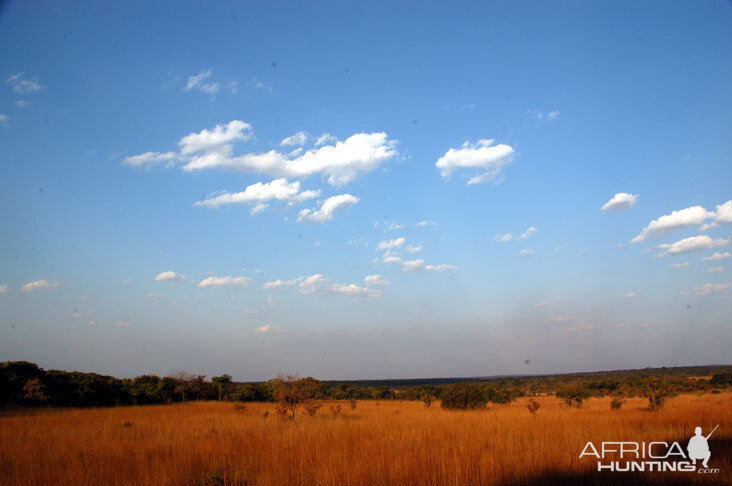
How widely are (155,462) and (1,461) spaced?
10.7 feet

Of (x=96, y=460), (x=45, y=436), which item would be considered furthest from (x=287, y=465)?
(x=45, y=436)

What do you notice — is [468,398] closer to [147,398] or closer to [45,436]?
[45,436]

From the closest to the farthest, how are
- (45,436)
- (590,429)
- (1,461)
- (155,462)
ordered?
1. (155,462)
2. (1,461)
3. (590,429)
4. (45,436)

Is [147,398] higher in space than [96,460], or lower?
lower

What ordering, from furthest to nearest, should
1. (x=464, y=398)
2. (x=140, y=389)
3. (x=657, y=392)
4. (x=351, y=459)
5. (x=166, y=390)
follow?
(x=166, y=390), (x=140, y=389), (x=464, y=398), (x=657, y=392), (x=351, y=459)

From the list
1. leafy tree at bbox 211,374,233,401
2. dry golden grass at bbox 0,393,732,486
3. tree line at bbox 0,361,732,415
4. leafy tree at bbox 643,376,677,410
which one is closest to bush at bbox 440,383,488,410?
tree line at bbox 0,361,732,415

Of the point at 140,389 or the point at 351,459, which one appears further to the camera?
the point at 140,389

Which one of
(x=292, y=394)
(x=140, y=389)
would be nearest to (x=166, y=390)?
(x=140, y=389)

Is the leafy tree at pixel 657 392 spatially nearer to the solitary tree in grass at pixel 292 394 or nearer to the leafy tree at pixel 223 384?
the solitary tree in grass at pixel 292 394

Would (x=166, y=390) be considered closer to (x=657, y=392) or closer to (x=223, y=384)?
(x=223, y=384)

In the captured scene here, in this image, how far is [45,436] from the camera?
433 inches

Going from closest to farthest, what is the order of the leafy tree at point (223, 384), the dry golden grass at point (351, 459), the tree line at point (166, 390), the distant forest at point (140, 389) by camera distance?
the dry golden grass at point (351, 459) < the tree line at point (166, 390) < the distant forest at point (140, 389) < the leafy tree at point (223, 384)

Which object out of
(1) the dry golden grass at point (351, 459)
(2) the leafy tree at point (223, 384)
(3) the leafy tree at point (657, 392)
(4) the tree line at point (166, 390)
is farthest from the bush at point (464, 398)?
(2) the leafy tree at point (223, 384)

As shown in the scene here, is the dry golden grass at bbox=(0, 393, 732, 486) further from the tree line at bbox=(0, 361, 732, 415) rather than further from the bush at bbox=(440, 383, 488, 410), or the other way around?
the bush at bbox=(440, 383, 488, 410)
